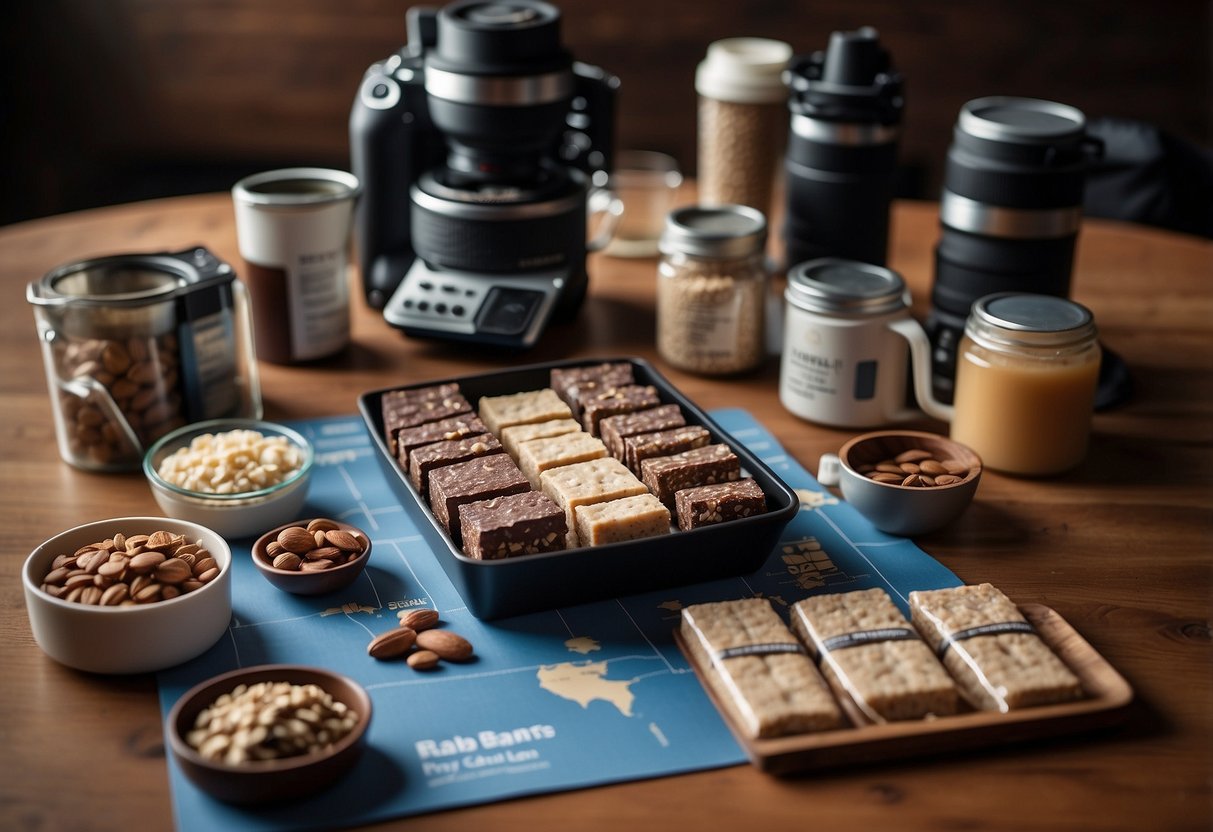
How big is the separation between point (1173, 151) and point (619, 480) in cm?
137

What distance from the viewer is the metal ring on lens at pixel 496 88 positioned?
1.60 metres

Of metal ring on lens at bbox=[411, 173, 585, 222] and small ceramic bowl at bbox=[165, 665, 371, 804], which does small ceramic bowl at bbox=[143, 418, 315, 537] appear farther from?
metal ring on lens at bbox=[411, 173, 585, 222]

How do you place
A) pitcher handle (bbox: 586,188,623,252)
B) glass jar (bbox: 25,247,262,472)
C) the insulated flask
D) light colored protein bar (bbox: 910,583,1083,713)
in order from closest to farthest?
light colored protein bar (bbox: 910,583,1083,713), glass jar (bbox: 25,247,262,472), the insulated flask, pitcher handle (bbox: 586,188,623,252)

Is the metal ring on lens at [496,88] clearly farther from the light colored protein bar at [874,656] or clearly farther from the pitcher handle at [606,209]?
the light colored protein bar at [874,656]

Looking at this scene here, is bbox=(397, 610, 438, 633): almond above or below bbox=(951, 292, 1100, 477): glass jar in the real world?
below

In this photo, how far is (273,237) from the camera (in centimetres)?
157

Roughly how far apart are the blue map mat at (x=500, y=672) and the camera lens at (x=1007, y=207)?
35cm

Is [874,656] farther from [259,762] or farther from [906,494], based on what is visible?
[259,762]

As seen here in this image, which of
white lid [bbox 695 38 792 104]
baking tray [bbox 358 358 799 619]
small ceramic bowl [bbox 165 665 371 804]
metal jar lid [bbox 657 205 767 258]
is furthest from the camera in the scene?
white lid [bbox 695 38 792 104]

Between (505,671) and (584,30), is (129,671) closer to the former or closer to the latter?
(505,671)

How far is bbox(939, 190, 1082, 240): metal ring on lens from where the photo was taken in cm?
144

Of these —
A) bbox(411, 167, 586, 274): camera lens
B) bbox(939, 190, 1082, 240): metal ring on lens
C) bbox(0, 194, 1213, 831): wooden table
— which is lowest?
bbox(0, 194, 1213, 831): wooden table

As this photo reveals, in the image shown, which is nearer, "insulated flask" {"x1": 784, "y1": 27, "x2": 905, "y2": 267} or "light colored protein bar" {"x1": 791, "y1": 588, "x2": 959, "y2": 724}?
"light colored protein bar" {"x1": 791, "y1": 588, "x2": 959, "y2": 724}

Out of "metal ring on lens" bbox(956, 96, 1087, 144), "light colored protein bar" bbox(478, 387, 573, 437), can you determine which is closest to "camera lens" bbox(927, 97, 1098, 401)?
"metal ring on lens" bbox(956, 96, 1087, 144)
